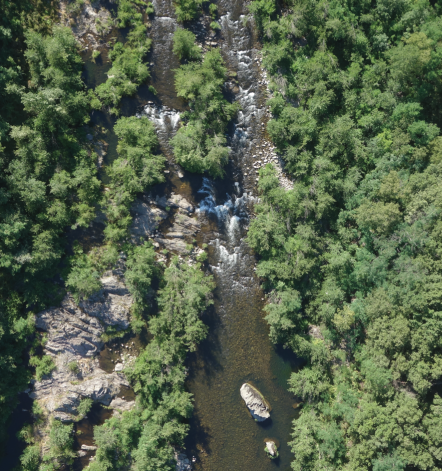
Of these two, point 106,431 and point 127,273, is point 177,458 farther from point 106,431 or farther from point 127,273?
point 127,273

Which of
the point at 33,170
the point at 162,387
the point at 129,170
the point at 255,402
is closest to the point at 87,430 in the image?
the point at 162,387

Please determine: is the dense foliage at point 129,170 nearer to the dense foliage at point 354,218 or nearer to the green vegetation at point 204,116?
the green vegetation at point 204,116

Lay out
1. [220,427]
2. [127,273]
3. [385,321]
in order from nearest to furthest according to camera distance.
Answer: [385,321] → [127,273] → [220,427]

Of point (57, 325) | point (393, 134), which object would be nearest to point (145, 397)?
point (57, 325)

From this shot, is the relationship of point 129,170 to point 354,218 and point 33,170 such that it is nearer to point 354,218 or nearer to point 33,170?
point 33,170

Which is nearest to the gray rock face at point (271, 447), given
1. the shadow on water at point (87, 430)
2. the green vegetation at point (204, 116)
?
the shadow on water at point (87, 430)

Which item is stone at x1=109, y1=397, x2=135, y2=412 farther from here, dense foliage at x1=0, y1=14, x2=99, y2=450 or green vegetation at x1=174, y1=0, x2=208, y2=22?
green vegetation at x1=174, y1=0, x2=208, y2=22

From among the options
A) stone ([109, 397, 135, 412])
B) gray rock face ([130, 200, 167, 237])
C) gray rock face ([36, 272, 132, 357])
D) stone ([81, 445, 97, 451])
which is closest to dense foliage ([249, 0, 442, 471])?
gray rock face ([130, 200, 167, 237])
